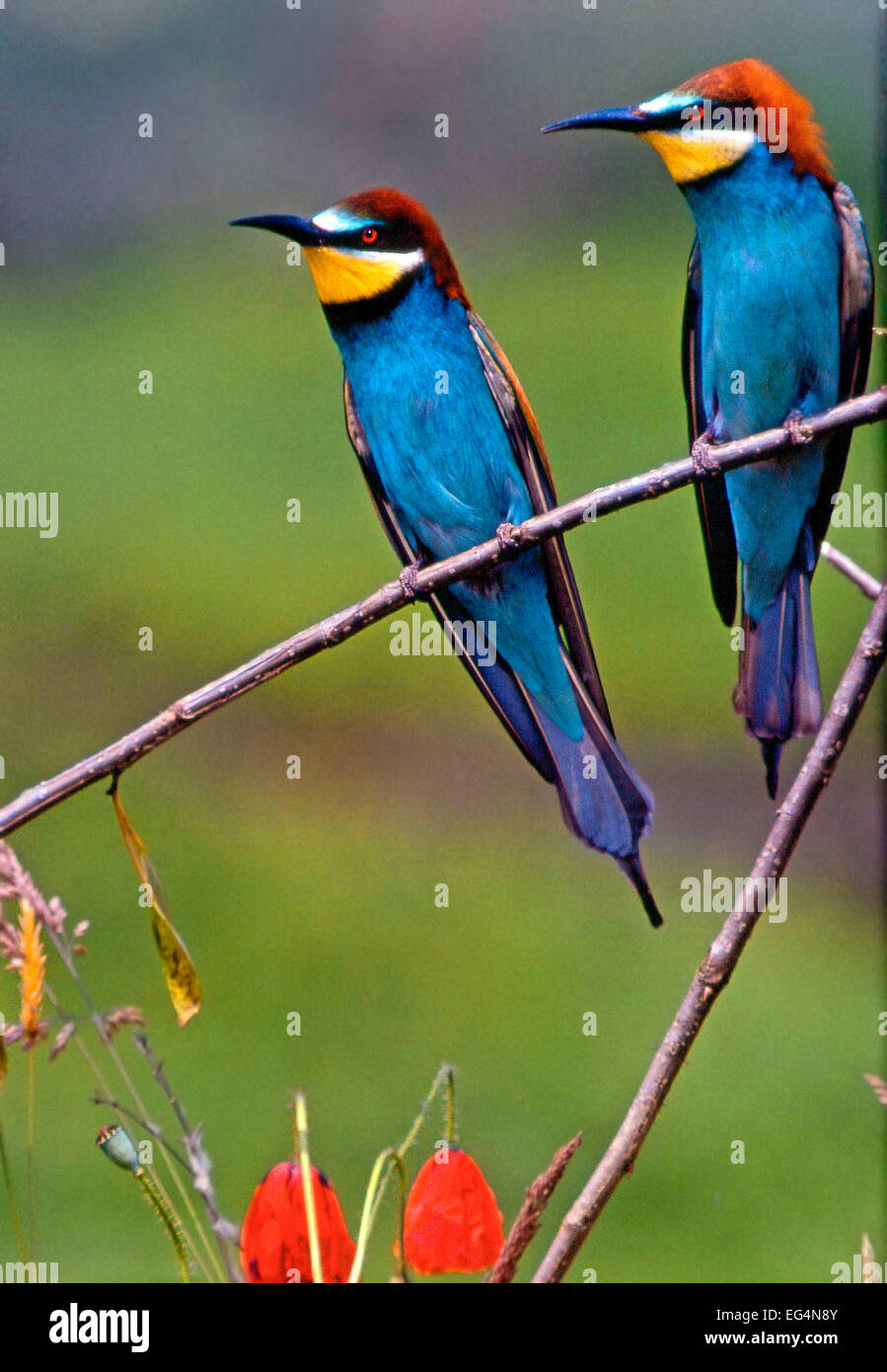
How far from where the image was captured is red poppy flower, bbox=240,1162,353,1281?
1085 millimetres

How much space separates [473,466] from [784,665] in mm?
418

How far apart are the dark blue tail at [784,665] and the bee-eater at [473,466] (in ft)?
0.52

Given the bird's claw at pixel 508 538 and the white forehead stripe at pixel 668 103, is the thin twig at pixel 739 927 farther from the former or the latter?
the white forehead stripe at pixel 668 103

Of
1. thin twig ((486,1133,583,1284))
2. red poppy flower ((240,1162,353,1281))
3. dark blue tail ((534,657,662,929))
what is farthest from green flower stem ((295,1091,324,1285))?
dark blue tail ((534,657,662,929))

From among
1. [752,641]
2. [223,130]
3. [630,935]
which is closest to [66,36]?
[223,130]

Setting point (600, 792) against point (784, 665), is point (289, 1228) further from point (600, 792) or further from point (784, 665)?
point (784, 665)

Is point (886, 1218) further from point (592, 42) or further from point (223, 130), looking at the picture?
point (223, 130)

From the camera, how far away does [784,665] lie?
149 cm

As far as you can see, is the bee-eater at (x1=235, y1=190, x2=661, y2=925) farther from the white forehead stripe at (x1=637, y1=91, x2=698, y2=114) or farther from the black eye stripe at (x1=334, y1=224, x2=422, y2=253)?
the white forehead stripe at (x1=637, y1=91, x2=698, y2=114)

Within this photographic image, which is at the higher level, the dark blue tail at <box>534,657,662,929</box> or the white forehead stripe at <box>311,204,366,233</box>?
the white forehead stripe at <box>311,204,366,233</box>

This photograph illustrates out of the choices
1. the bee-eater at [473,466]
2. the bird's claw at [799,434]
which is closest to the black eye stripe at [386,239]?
the bee-eater at [473,466]


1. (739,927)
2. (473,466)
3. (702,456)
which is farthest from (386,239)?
(739,927)

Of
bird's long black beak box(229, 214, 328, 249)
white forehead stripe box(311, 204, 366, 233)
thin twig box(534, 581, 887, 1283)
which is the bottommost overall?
thin twig box(534, 581, 887, 1283)

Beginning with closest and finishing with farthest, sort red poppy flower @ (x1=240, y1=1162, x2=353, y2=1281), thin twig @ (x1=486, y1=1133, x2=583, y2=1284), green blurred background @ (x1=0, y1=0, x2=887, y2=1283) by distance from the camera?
thin twig @ (x1=486, y1=1133, x2=583, y2=1284) < red poppy flower @ (x1=240, y1=1162, x2=353, y2=1281) < green blurred background @ (x1=0, y1=0, x2=887, y2=1283)
